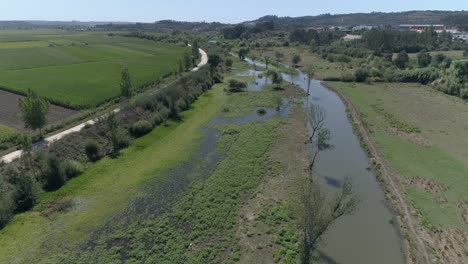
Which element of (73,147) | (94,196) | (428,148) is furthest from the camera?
(428,148)

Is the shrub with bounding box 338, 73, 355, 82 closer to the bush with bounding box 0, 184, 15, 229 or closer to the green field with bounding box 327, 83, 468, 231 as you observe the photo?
the green field with bounding box 327, 83, 468, 231

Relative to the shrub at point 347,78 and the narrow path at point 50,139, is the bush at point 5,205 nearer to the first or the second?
the narrow path at point 50,139

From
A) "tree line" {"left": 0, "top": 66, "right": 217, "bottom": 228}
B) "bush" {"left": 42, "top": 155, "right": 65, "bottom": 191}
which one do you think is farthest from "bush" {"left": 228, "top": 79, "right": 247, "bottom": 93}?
"bush" {"left": 42, "top": 155, "right": 65, "bottom": 191}

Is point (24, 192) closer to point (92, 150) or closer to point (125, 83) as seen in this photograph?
point (92, 150)

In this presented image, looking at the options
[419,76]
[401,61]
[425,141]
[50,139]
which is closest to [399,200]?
[425,141]

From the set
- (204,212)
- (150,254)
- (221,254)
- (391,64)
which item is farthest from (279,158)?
(391,64)

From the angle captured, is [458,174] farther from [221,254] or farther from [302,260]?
[221,254]

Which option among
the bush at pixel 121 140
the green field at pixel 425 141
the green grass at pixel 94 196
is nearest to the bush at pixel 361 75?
the green field at pixel 425 141

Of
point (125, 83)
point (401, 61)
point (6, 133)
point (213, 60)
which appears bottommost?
point (6, 133)

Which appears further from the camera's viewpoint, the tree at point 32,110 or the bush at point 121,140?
the bush at point 121,140
